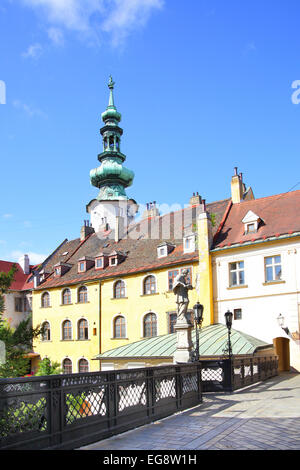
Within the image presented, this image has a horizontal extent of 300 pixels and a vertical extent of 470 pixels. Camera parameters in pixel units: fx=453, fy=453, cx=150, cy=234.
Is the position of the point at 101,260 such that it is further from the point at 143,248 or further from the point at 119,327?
the point at 119,327

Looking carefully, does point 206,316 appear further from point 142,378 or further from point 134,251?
point 142,378

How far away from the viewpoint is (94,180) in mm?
54844

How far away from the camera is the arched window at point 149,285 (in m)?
31.6

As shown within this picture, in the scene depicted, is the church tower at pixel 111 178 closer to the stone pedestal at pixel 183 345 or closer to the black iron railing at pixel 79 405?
the stone pedestal at pixel 183 345

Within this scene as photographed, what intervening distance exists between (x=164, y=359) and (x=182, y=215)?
15589 millimetres

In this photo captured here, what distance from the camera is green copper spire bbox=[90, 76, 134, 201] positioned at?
53.1 meters

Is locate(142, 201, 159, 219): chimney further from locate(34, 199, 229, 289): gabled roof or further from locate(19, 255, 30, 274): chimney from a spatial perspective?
locate(19, 255, 30, 274): chimney

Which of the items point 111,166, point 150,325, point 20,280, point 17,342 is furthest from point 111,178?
point 17,342

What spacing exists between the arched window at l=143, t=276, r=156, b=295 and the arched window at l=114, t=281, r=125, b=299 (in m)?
2.12

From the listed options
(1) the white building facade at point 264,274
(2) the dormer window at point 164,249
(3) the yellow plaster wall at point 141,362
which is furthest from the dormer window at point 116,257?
(3) the yellow plaster wall at point 141,362

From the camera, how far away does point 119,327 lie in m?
33.2

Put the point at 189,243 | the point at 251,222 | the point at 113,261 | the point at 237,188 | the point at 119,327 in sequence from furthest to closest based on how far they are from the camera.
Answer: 1. the point at 113,261
2. the point at 119,327
3. the point at 237,188
4. the point at 189,243
5. the point at 251,222

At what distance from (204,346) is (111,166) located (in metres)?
34.7

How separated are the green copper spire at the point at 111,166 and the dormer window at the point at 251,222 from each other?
26.2m
